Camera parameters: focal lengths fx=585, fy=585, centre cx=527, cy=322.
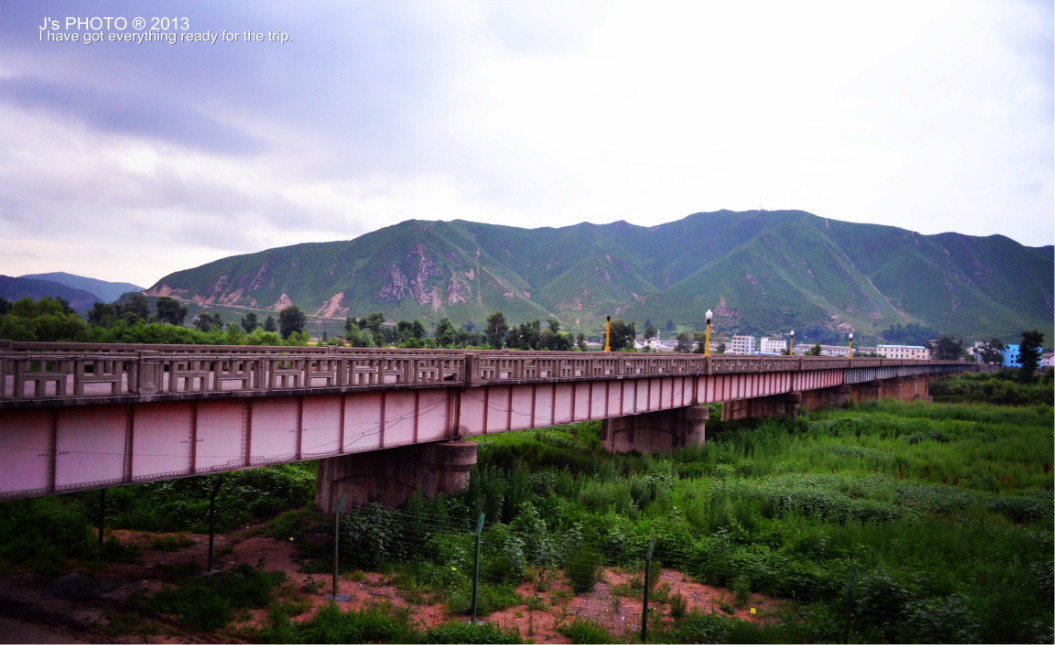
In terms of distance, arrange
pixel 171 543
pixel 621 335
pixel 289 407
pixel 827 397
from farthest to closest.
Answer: pixel 621 335
pixel 827 397
pixel 171 543
pixel 289 407

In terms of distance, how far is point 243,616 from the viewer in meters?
12.7

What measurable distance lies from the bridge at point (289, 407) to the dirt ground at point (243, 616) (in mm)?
3022

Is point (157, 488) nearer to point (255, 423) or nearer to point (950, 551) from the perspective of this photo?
point (255, 423)

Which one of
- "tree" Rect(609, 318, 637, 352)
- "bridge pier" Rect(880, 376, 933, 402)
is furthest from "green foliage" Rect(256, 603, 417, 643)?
"bridge pier" Rect(880, 376, 933, 402)

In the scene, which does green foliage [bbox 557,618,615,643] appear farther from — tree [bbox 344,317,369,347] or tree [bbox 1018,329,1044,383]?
tree [bbox 1018,329,1044,383]

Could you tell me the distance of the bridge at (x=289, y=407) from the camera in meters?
10.7

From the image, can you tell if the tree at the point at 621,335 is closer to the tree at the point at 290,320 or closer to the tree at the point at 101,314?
the tree at the point at 290,320

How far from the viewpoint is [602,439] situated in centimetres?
3578

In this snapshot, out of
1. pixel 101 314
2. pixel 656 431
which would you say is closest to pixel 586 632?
pixel 656 431

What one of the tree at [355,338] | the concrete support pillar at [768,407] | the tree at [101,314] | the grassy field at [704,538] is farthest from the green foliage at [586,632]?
the tree at [101,314]

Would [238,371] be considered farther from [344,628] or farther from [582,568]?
[582,568]

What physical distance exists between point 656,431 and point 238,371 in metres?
25.4

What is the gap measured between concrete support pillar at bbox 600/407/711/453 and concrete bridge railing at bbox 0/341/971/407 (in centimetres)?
628

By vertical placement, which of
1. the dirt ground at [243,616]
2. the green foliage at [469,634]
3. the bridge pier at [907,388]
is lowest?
the bridge pier at [907,388]
